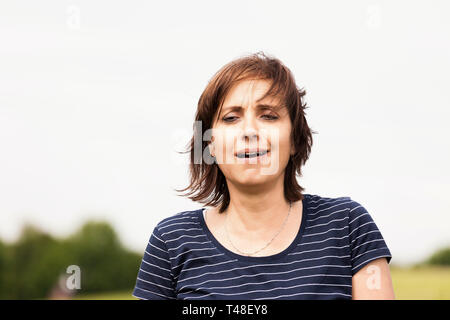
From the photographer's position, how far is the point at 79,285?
374 centimetres

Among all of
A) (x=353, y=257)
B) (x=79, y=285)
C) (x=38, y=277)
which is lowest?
(x=38, y=277)

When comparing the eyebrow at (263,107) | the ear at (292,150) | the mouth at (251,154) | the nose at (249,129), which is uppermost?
the eyebrow at (263,107)

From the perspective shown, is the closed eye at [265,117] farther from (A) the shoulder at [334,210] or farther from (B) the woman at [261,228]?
(A) the shoulder at [334,210]

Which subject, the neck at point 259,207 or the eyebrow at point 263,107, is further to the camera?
the neck at point 259,207

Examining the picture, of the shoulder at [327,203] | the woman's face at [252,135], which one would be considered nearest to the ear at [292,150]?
the woman's face at [252,135]

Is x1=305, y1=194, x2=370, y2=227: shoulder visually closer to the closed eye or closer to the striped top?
the striped top

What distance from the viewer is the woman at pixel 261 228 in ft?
9.00

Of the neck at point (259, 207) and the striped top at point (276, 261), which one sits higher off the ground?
the neck at point (259, 207)

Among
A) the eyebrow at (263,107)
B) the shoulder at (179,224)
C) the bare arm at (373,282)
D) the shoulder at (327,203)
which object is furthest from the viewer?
Result: the shoulder at (179,224)

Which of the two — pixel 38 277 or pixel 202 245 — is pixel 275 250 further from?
pixel 38 277

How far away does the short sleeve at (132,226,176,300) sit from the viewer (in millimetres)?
2988

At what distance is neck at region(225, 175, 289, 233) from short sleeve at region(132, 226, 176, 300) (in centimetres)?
47
